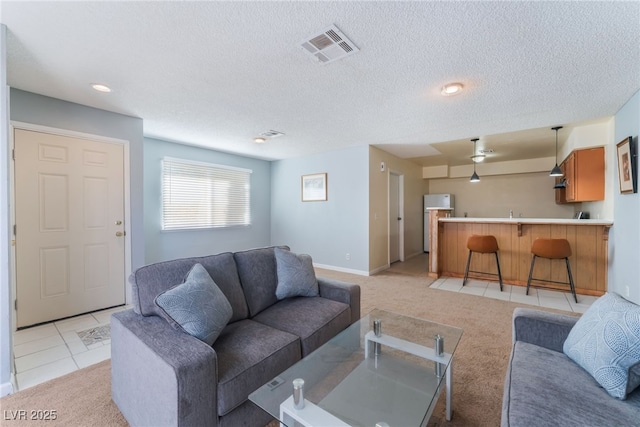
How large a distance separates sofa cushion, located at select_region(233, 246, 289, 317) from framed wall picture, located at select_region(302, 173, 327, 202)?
3.22 meters

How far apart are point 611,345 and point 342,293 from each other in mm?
1547

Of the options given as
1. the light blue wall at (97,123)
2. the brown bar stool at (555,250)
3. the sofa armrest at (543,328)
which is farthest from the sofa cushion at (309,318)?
the brown bar stool at (555,250)

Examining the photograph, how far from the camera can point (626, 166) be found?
2.84 m

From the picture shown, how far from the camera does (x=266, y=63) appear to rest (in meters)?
2.16

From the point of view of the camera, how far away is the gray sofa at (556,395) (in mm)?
959

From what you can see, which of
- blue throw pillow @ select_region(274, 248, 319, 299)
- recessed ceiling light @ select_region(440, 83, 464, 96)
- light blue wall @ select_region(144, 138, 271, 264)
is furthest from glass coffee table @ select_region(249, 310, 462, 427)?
light blue wall @ select_region(144, 138, 271, 264)

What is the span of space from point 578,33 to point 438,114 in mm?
1537

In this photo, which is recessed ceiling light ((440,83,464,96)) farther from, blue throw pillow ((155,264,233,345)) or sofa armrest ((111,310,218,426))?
sofa armrest ((111,310,218,426))

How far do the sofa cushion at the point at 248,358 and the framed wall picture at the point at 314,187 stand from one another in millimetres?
3851

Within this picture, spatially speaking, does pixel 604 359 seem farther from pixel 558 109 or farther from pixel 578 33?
pixel 558 109

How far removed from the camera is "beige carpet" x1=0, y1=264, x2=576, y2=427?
4.99ft

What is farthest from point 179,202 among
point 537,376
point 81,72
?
point 537,376

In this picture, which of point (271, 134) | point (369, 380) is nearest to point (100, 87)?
point (271, 134)

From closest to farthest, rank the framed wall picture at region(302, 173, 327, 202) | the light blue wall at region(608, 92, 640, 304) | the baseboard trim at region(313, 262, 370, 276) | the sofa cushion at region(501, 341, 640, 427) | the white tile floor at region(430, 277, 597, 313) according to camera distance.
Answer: the sofa cushion at region(501, 341, 640, 427)
the light blue wall at region(608, 92, 640, 304)
the white tile floor at region(430, 277, 597, 313)
the baseboard trim at region(313, 262, 370, 276)
the framed wall picture at region(302, 173, 327, 202)
